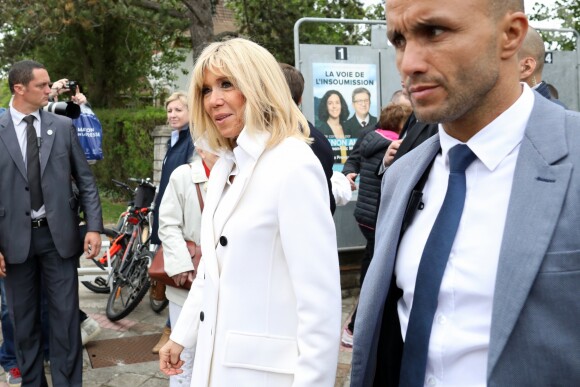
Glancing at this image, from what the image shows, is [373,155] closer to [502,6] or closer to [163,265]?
[163,265]

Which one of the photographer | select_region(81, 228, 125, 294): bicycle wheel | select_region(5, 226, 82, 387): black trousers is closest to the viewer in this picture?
select_region(5, 226, 82, 387): black trousers

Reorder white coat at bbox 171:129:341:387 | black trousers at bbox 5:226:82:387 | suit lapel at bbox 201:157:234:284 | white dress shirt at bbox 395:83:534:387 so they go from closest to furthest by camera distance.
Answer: white dress shirt at bbox 395:83:534:387, white coat at bbox 171:129:341:387, suit lapel at bbox 201:157:234:284, black trousers at bbox 5:226:82:387

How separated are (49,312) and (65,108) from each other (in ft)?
5.79

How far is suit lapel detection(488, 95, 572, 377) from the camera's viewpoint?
4.13 ft

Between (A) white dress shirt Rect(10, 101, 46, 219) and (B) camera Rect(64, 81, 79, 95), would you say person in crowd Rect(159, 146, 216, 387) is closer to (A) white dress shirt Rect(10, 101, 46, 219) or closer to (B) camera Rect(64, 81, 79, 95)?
(A) white dress shirt Rect(10, 101, 46, 219)

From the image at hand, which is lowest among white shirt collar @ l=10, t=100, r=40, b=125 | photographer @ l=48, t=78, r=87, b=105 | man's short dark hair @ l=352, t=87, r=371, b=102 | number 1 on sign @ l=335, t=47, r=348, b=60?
white shirt collar @ l=10, t=100, r=40, b=125

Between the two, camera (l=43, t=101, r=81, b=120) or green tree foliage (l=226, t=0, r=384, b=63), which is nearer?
camera (l=43, t=101, r=81, b=120)

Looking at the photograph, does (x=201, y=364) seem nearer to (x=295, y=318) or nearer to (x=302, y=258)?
(x=295, y=318)

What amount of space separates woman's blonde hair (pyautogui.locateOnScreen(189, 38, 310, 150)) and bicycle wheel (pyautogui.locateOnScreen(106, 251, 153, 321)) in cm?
411

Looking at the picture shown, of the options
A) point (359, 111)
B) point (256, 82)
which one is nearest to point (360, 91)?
point (359, 111)

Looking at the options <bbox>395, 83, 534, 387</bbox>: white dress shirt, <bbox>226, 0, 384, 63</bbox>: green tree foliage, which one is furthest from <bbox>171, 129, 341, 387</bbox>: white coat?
<bbox>226, 0, 384, 63</bbox>: green tree foliage

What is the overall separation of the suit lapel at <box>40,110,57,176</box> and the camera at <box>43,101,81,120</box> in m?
0.83

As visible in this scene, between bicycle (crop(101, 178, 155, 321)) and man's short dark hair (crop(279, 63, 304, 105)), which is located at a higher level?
man's short dark hair (crop(279, 63, 304, 105))

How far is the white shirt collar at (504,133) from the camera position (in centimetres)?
142
